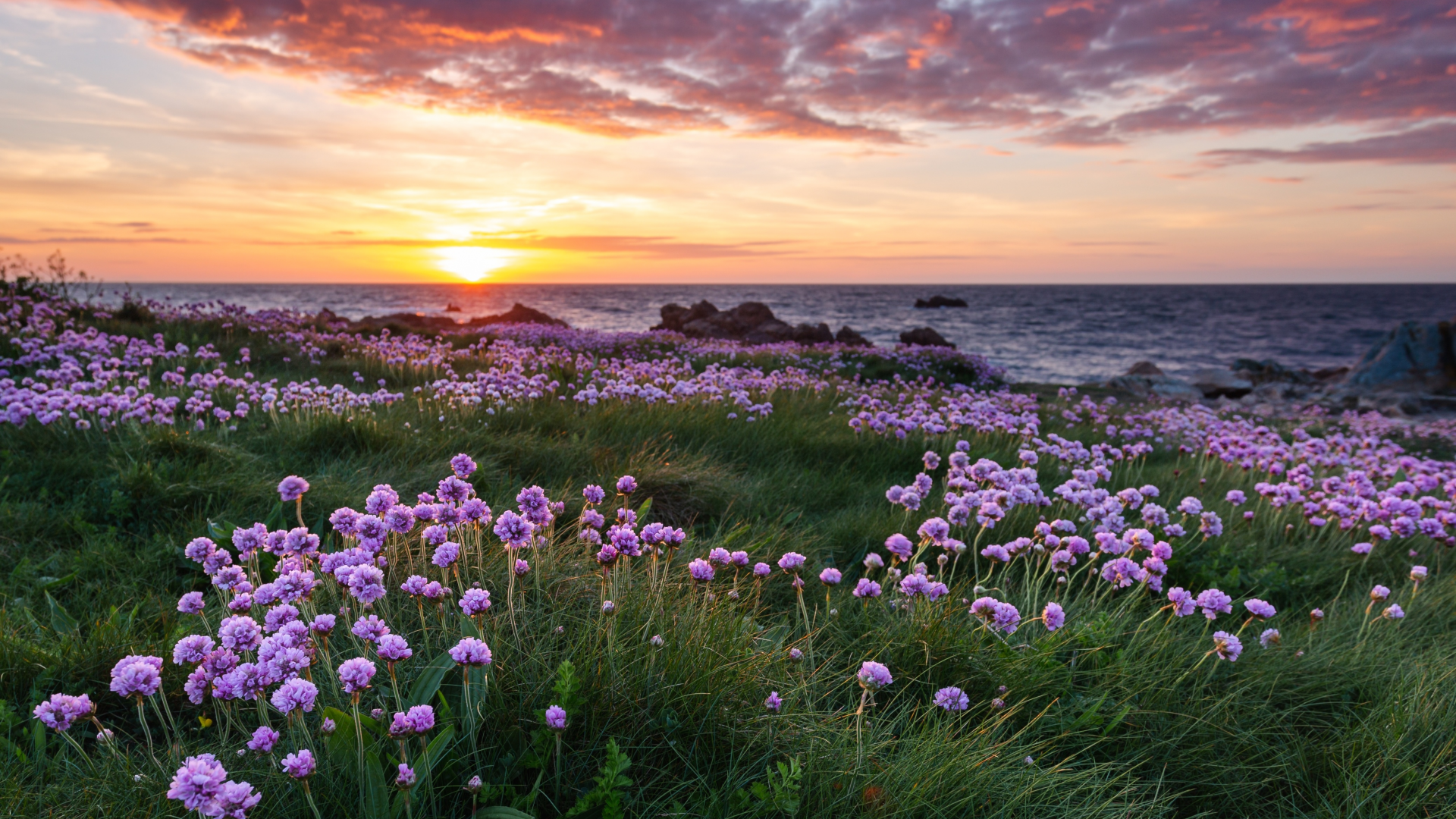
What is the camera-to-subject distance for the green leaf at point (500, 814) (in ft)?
5.92

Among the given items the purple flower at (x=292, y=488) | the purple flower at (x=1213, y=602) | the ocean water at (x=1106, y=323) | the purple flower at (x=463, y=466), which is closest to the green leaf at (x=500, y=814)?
the purple flower at (x=463, y=466)

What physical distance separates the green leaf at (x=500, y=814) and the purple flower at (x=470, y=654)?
369 mm

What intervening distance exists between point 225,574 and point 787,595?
2698mm

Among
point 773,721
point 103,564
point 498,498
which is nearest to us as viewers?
point 773,721

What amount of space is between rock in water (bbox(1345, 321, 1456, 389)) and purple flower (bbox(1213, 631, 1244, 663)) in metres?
27.3

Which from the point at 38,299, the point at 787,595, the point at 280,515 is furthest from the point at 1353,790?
the point at 38,299

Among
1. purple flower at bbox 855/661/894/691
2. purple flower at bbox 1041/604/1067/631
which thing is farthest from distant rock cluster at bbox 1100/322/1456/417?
purple flower at bbox 855/661/894/691

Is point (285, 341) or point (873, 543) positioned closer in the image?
point (873, 543)

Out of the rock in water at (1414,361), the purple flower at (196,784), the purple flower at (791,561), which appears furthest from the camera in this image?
the rock in water at (1414,361)

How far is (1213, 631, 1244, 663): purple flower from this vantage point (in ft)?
9.41

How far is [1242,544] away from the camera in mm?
5180

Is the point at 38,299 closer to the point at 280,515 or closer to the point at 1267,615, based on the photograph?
the point at 280,515

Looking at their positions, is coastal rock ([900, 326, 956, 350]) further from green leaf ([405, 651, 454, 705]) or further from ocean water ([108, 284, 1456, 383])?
green leaf ([405, 651, 454, 705])

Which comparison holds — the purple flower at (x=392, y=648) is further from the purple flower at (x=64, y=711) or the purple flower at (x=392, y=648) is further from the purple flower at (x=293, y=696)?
the purple flower at (x=64, y=711)
